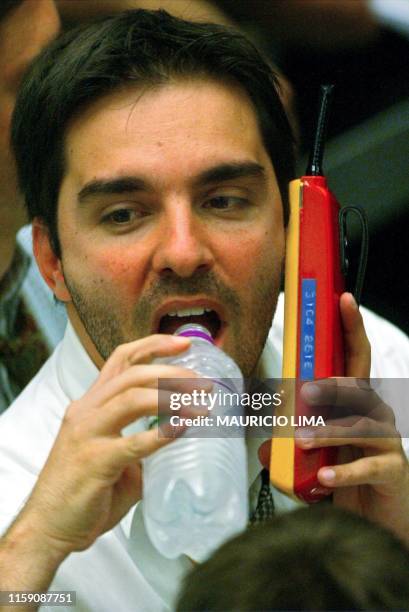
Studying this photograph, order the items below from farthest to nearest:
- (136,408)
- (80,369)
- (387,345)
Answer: (387,345)
(80,369)
(136,408)

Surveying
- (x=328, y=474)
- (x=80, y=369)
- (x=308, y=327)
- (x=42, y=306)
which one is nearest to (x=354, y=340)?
(x=308, y=327)

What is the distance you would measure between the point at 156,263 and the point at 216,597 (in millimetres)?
500

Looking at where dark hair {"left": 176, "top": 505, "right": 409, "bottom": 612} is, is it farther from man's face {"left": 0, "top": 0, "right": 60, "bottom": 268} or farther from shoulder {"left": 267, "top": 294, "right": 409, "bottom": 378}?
man's face {"left": 0, "top": 0, "right": 60, "bottom": 268}

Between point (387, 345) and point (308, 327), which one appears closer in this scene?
point (308, 327)

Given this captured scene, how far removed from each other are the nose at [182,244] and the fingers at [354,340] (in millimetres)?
165

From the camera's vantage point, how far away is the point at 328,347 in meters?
0.95

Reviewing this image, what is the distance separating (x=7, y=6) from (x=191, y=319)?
644mm

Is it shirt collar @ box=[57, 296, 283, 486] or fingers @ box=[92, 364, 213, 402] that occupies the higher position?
shirt collar @ box=[57, 296, 283, 486]

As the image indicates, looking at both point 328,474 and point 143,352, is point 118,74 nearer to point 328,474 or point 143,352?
point 143,352

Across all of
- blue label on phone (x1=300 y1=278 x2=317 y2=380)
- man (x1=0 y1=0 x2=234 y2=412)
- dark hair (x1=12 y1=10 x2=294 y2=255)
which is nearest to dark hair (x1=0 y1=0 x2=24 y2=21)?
man (x1=0 y1=0 x2=234 y2=412)

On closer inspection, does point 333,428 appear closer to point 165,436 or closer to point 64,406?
point 165,436

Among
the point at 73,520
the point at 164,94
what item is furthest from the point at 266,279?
the point at 73,520

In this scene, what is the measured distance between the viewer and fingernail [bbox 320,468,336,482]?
89cm

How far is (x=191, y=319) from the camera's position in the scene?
104 centimetres
